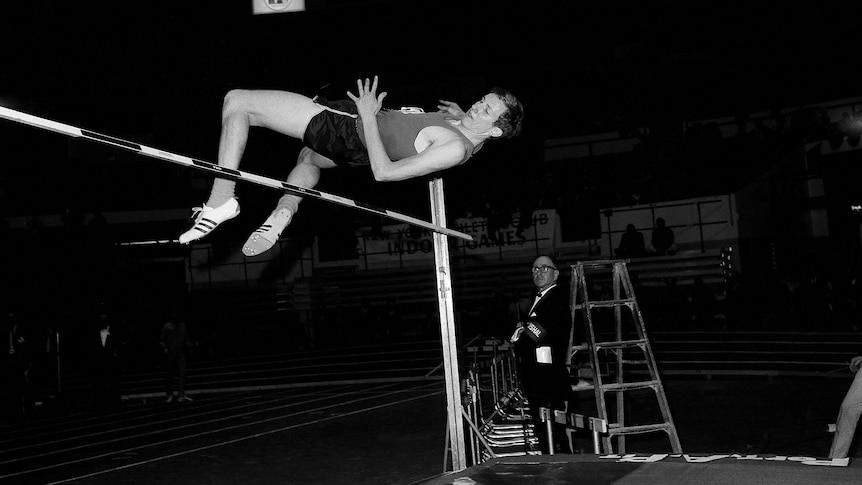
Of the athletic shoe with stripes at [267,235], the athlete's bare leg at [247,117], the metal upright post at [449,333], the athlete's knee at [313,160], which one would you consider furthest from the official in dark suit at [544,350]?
the athlete's bare leg at [247,117]

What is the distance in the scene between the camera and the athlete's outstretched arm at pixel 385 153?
370cm

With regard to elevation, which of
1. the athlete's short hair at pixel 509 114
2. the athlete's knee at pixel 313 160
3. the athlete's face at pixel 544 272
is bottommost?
the athlete's face at pixel 544 272

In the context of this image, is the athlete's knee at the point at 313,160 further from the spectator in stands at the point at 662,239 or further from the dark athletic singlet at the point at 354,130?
the spectator in stands at the point at 662,239

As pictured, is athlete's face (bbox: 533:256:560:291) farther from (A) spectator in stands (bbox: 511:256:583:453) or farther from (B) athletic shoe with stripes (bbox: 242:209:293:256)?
(B) athletic shoe with stripes (bbox: 242:209:293:256)

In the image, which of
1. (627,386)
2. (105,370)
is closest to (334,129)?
(627,386)

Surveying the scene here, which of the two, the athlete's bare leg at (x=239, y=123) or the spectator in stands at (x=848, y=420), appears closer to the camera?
the athlete's bare leg at (x=239, y=123)

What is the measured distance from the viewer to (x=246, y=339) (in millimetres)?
18203

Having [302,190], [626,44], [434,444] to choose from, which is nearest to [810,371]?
[434,444]

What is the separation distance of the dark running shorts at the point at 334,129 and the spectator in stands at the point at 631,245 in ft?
47.9

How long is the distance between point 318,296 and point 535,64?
7792 mm

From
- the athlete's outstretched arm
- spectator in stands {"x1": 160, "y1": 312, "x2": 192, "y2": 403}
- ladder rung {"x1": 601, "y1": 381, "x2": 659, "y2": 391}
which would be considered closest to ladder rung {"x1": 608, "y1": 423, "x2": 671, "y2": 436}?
ladder rung {"x1": 601, "y1": 381, "x2": 659, "y2": 391}

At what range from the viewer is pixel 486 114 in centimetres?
411

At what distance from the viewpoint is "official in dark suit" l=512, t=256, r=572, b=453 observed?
6027mm

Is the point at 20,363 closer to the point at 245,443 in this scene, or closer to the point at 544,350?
the point at 245,443
